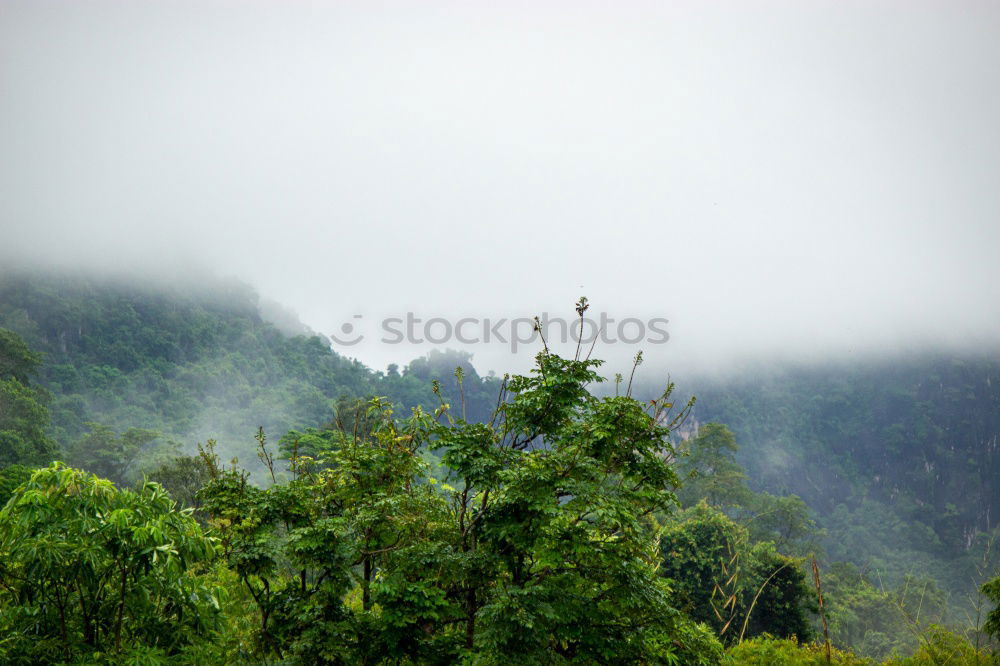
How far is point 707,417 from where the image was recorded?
139625 millimetres

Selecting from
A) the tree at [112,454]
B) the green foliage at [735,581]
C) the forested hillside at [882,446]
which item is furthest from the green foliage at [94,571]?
the forested hillside at [882,446]

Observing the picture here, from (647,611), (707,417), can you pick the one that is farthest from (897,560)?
(647,611)

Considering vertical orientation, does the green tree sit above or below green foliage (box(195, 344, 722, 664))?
below

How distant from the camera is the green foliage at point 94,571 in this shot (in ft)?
12.6

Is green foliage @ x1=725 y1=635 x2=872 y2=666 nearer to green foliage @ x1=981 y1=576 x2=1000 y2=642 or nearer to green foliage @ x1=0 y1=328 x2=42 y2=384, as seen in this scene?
green foliage @ x1=981 y1=576 x2=1000 y2=642

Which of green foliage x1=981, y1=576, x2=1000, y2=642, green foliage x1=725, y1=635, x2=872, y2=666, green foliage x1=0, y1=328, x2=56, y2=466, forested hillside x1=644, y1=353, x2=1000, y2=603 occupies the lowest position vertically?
forested hillside x1=644, y1=353, x2=1000, y2=603

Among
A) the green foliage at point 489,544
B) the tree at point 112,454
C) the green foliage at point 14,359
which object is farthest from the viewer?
the green foliage at point 14,359

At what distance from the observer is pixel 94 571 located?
3900 millimetres

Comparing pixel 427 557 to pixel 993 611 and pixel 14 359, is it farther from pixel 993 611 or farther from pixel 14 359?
pixel 14 359

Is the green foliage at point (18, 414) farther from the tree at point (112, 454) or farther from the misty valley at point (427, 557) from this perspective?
the misty valley at point (427, 557)

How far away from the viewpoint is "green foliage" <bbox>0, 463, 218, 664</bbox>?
383cm

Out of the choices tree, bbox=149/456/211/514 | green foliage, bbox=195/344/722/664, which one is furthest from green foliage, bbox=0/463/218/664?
tree, bbox=149/456/211/514

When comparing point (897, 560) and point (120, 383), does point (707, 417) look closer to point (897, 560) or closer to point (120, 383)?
point (897, 560)

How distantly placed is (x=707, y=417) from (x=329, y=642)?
145m
